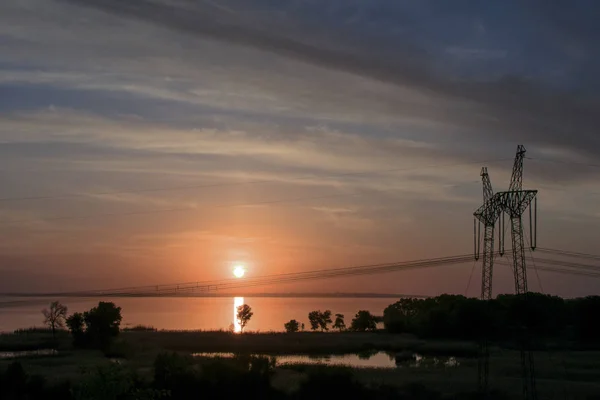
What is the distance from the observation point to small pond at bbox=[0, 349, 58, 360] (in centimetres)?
7156

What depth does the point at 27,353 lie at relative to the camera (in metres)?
75.1

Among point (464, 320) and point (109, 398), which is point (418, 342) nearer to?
point (464, 320)

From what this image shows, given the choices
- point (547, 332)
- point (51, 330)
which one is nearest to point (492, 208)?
point (547, 332)

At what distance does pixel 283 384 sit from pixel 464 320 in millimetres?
55207

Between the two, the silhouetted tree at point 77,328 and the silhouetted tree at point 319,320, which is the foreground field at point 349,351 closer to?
the silhouetted tree at point 77,328

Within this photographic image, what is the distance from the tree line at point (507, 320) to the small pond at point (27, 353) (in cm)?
5495

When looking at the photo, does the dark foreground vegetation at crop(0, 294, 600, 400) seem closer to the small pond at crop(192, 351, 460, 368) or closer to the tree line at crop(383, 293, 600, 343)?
the tree line at crop(383, 293, 600, 343)

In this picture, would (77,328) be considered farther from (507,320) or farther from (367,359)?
(507,320)

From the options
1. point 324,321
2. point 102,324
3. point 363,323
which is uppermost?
point 102,324

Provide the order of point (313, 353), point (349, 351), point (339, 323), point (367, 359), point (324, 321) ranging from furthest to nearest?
point (339, 323)
point (324, 321)
point (349, 351)
point (313, 353)
point (367, 359)

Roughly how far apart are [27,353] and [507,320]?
226 ft

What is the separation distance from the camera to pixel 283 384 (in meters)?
50.2

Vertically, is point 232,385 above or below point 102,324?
below

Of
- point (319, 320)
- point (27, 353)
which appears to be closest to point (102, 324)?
point (27, 353)
